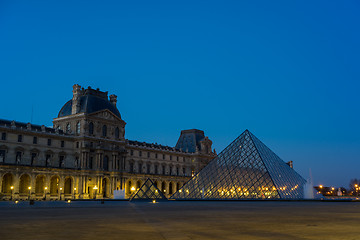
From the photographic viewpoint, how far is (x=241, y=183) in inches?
1654

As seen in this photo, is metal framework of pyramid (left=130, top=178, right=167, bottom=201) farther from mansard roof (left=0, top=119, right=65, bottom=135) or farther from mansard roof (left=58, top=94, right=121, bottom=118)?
mansard roof (left=58, top=94, right=121, bottom=118)

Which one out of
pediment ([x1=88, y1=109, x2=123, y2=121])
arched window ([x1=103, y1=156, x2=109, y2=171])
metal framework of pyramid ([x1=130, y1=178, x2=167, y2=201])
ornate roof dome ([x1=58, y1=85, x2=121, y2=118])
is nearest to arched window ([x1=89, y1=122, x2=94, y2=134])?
pediment ([x1=88, y1=109, x2=123, y2=121])

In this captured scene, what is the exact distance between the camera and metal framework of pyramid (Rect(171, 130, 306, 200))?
135ft

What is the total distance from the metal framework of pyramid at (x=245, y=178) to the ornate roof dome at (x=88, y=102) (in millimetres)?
29921

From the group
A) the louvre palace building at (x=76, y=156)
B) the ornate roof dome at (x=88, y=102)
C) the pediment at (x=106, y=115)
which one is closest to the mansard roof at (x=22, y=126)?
the louvre palace building at (x=76, y=156)

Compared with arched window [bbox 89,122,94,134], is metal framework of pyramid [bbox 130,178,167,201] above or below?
below

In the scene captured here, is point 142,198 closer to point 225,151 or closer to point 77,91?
point 225,151

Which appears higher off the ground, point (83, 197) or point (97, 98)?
point (97, 98)

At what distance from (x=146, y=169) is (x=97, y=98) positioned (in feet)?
66.5

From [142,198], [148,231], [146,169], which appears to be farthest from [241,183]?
[146,169]

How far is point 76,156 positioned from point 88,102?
10119 mm

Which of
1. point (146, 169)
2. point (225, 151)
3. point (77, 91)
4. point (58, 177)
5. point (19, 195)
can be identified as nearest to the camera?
point (225, 151)

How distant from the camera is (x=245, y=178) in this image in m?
42.7

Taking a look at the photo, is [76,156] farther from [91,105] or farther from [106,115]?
[91,105]
